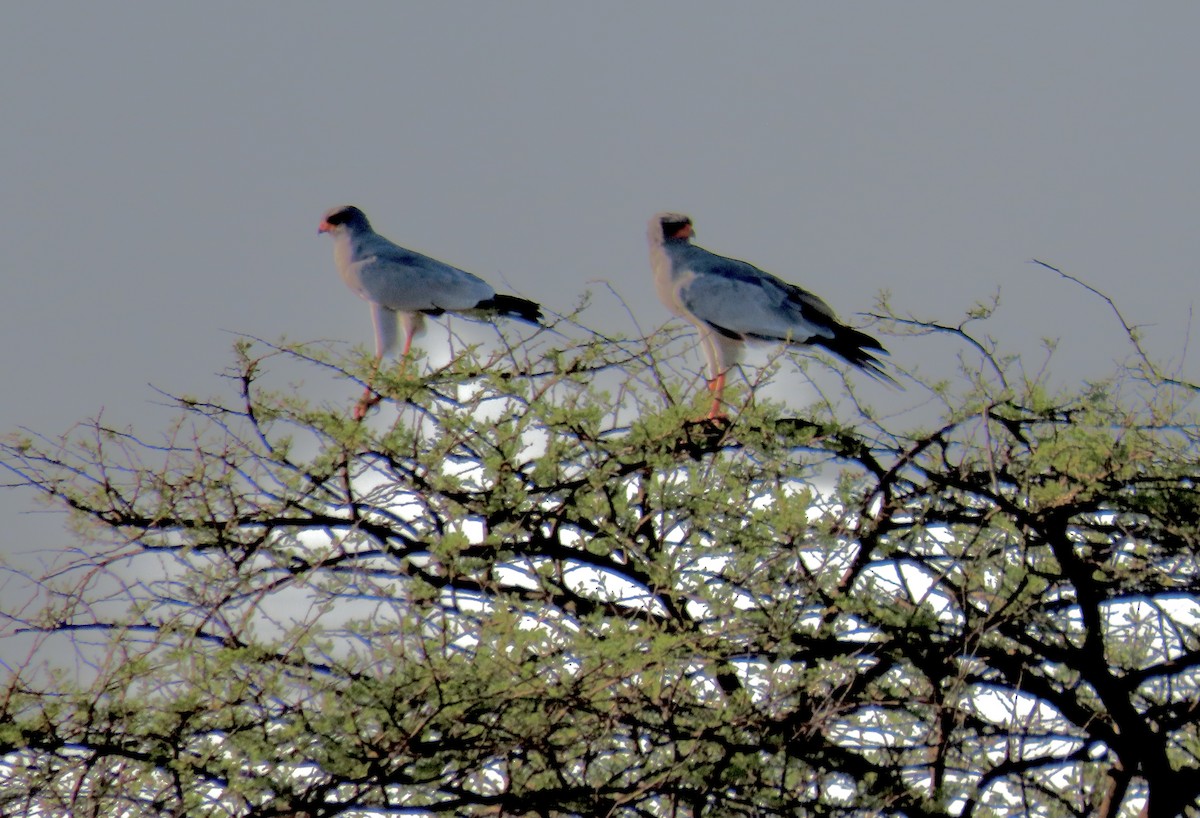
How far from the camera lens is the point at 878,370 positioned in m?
7.02

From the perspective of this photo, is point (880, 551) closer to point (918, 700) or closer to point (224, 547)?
point (918, 700)

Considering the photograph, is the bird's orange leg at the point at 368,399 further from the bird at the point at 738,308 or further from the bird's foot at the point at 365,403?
the bird at the point at 738,308

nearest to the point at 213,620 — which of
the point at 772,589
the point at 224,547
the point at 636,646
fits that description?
the point at 224,547

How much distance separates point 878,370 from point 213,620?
3.43 meters

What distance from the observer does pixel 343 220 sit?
1016cm

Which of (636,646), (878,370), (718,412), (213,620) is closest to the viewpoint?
(636,646)

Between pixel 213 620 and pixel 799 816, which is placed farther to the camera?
pixel 213 620

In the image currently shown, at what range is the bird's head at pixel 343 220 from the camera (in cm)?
1010

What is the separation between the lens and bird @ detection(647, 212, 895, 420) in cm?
729

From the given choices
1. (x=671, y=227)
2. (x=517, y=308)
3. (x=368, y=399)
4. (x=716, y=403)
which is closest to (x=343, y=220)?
(x=517, y=308)

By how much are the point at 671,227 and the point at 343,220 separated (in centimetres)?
269

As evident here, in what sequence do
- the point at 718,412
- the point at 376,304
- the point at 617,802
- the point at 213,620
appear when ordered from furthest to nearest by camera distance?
1. the point at 376,304
2. the point at 718,412
3. the point at 213,620
4. the point at 617,802

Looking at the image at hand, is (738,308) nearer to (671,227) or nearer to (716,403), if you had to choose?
(671,227)

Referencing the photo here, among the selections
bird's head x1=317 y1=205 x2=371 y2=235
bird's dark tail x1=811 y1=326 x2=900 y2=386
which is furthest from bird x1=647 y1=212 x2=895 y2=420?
bird's head x1=317 y1=205 x2=371 y2=235
